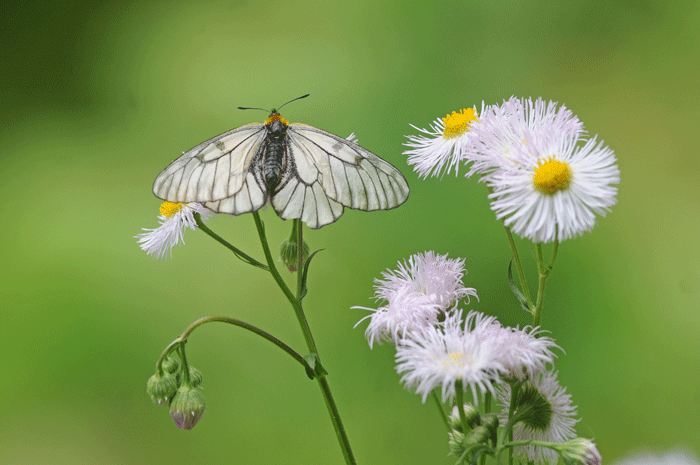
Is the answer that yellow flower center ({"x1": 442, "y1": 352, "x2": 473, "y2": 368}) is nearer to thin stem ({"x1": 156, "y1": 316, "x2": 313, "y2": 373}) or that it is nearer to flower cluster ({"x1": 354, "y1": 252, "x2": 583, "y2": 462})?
flower cluster ({"x1": 354, "y1": 252, "x2": 583, "y2": 462})

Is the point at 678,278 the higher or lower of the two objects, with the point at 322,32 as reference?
lower

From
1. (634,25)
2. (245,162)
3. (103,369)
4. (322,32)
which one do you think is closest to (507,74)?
(634,25)

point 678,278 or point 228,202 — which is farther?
point 678,278

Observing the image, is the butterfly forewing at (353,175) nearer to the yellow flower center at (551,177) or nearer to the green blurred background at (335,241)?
the yellow flower center at (551,177)

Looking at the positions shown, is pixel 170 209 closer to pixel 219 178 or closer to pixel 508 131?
pixel 219 178

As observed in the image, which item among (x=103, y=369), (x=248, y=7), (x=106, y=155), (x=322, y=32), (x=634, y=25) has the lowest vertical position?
(x=103, y=369)

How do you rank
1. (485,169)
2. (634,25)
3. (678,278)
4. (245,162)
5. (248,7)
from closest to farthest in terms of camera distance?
(485,169) → (245,162) → (678,278) → (634,25) → (248,7)

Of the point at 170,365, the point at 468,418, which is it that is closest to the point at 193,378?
the point at 170,365

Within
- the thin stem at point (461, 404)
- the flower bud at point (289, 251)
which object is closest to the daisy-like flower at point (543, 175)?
the thin stem at point (461, 404)

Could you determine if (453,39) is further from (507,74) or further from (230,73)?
(230,73)
